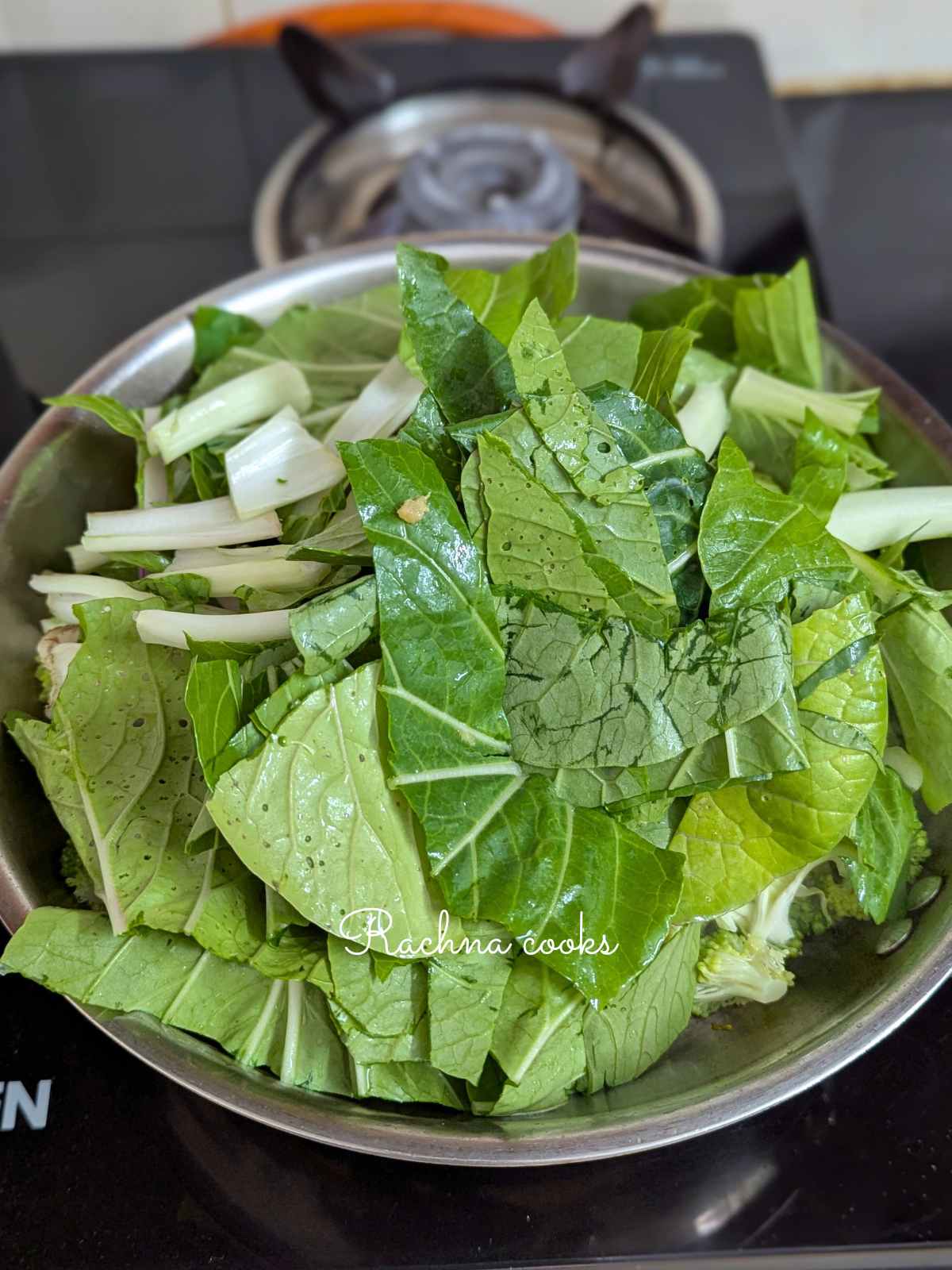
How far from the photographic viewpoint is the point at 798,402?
119cm

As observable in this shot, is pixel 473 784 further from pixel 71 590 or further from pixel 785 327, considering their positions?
pixel 785 327

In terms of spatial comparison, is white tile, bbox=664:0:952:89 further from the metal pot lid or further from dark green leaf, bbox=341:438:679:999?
dark green leaf, bbox=341:438:679:999

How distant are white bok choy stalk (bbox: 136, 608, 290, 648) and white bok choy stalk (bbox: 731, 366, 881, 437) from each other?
61 cm

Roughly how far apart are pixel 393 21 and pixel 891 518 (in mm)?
1847

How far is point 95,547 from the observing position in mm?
1119

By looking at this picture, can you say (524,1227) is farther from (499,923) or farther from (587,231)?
(587,231)

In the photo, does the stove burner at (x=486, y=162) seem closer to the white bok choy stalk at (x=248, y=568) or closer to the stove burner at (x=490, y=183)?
the stove burner at (x=490, y=183)

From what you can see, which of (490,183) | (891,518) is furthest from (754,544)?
(490,183)

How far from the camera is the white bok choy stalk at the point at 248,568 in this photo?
996mm

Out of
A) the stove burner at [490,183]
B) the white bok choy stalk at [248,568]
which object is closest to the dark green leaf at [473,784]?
the white bok choy stalk at [248,568]

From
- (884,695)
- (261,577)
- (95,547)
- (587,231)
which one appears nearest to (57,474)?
(95,547)

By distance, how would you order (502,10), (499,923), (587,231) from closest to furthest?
(499,923)
(587,231)
(502,10)

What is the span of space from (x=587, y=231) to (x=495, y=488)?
1081mm

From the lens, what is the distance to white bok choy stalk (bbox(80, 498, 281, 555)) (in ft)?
3.59
